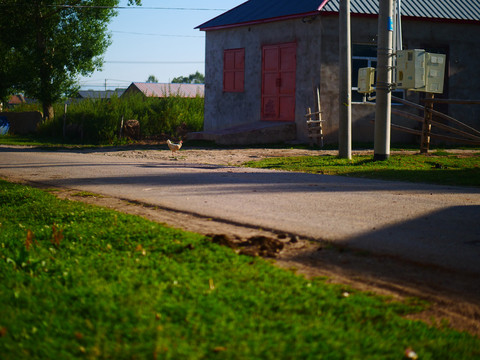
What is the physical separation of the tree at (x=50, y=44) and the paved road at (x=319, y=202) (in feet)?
69.3

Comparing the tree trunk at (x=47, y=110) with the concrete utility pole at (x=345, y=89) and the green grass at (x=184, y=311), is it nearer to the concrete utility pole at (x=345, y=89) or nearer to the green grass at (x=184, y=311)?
the concrete utility pole at (x=345, y=89)

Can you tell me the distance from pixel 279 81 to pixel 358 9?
3.86m

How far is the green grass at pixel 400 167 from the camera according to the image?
1140 cm

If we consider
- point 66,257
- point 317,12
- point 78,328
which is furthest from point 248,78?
point 78,328

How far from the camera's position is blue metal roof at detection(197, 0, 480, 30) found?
70.4 feet

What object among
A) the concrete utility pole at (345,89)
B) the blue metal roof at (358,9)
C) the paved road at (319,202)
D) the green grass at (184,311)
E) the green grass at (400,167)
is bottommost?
the green grass at (184,311)

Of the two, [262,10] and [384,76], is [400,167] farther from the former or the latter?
[262,10]

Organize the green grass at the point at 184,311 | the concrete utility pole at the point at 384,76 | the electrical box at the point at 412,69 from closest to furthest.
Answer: the green grass at the point at 184,311
the electrical box at the point at 412,69
the concrete utility pole at the point at 384,76

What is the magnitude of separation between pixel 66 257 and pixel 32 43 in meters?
30.5

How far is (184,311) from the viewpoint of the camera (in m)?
Result: 3.59

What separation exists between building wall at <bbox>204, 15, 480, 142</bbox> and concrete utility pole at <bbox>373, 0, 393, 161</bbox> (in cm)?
680

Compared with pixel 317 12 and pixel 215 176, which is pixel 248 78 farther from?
pixel 215 176

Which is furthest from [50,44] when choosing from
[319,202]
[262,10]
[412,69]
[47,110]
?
[319,202]

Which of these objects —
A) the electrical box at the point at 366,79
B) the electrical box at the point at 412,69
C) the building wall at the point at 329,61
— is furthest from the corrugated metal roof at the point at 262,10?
the electrical box at the point at 412,69
